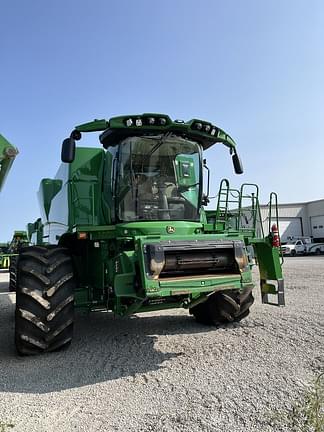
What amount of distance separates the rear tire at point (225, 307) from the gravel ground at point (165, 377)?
19 cm

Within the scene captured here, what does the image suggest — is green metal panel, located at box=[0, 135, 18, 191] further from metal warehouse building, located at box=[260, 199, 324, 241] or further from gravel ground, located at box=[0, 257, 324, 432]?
metal warehouse building, located at box=[260, 199, 324, 241]

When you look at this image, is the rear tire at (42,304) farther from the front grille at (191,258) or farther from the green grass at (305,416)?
the green grass at (305,416)

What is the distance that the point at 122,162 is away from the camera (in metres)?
5.43

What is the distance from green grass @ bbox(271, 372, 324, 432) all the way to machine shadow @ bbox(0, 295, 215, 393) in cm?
167

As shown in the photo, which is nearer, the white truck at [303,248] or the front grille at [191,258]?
the front grille at [191,258]

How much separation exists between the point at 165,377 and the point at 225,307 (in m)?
2.25

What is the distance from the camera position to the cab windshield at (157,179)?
5355 mm

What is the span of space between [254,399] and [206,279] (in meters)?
1.45

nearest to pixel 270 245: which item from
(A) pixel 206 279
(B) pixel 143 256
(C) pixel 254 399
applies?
(A) pixel 206 279

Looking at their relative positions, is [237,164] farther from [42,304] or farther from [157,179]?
[42,304]

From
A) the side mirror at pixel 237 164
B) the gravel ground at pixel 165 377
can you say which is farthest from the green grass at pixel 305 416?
the side mirror at pixel 237 164

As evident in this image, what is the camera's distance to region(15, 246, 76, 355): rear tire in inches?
183

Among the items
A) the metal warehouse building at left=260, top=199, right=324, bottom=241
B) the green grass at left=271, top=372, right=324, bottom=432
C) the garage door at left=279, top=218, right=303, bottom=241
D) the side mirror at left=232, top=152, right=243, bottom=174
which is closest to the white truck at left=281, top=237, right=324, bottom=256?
the metal warehouse building at left=260, top=199, right=324, bottom=241

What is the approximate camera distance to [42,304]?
467 centimetres
